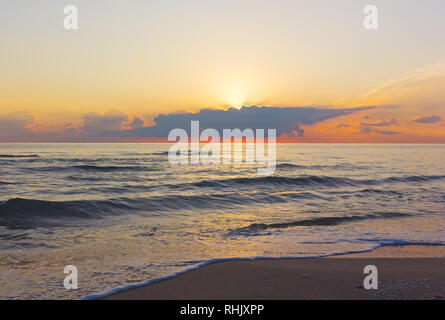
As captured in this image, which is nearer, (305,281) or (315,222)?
(305,281)

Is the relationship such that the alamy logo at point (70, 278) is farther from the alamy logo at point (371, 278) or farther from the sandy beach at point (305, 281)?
the alamy logo at point (371, 278)

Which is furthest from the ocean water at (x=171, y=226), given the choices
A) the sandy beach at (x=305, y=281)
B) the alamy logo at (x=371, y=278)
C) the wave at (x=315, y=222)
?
the alamy logo at (x=371, y=278)

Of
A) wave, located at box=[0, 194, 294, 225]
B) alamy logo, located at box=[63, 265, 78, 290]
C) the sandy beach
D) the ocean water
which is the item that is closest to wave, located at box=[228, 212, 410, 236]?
the ocean water

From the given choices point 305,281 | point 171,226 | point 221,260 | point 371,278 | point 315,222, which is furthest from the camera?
point 315,222

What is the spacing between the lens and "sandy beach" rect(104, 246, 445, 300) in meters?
5.73

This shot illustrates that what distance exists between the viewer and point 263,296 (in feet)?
18.7

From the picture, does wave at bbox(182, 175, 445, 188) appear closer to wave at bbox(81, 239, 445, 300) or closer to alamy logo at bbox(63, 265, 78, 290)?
wave at bbox(81, 239, 445, 300)

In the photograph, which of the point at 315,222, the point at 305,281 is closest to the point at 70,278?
the point at 305,281

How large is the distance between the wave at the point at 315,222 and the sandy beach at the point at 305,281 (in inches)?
137

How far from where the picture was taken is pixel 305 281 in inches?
253

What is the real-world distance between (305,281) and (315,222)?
6781 mm

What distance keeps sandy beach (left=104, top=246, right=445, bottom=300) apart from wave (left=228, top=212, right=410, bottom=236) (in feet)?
11.4

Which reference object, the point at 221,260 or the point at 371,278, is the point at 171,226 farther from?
the point at 371,278
